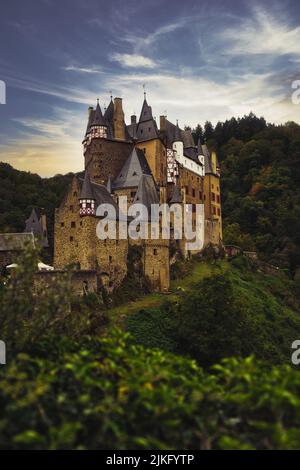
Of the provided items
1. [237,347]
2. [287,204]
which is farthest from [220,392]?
[287,204]

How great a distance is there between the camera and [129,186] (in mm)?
55594

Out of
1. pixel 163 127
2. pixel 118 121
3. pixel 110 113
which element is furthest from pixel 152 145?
pixel 110 113

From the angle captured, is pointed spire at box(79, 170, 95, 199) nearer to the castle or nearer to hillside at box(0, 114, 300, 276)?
the castle

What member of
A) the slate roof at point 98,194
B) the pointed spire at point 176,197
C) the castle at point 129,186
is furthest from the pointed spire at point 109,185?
the pointed spire at point 176,197

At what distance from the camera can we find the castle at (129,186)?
46.0 meters

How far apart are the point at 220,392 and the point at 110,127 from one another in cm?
4645

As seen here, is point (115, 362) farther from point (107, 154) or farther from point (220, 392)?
point (107, 154)

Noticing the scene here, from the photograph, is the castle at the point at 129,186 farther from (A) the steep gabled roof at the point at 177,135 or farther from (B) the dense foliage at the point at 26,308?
(B) the dense foliage at the point at 26,308

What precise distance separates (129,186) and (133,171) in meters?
2.50

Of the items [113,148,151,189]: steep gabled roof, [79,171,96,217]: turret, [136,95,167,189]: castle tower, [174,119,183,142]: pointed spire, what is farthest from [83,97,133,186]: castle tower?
[79,171,96,217]: turret

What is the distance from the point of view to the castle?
46.0 m
